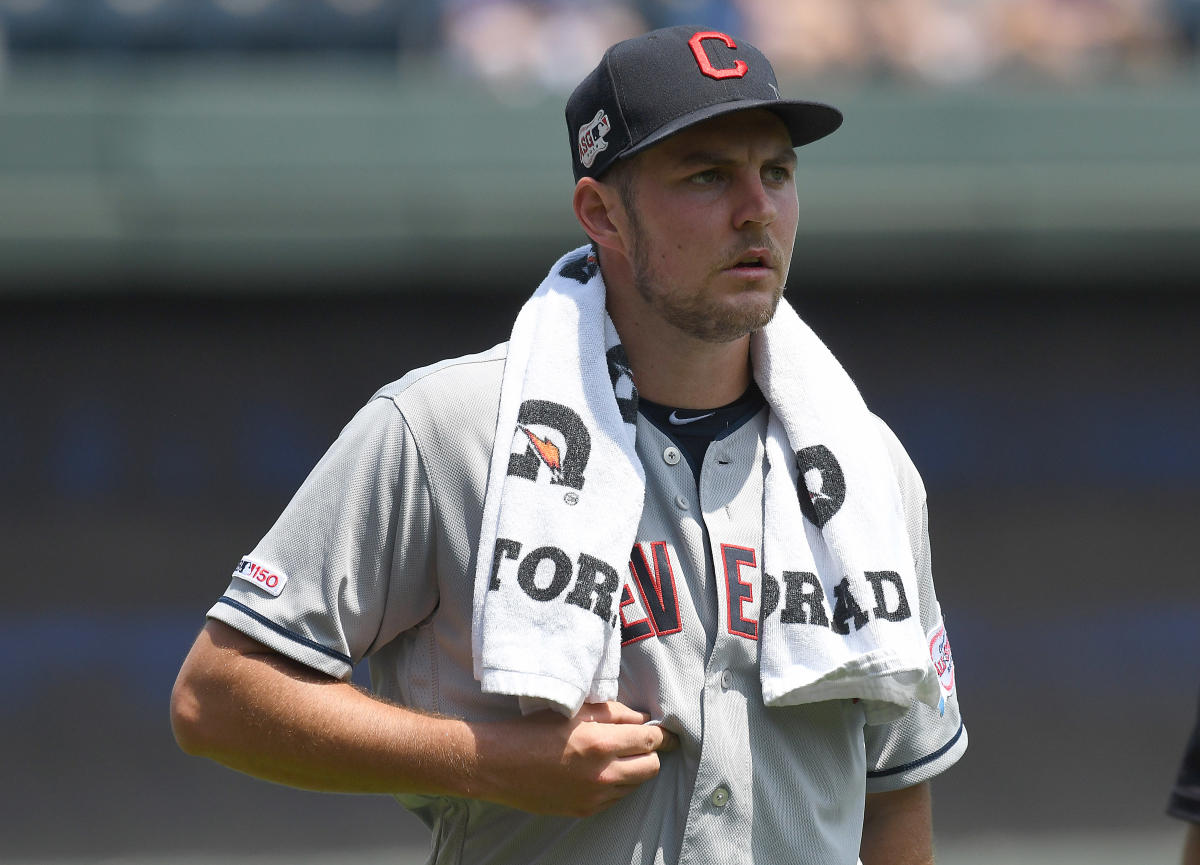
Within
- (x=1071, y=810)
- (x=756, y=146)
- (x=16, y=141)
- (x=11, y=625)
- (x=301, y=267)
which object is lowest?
(x=1071, y=810)

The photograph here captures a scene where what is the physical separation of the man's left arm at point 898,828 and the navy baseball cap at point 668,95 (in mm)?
988

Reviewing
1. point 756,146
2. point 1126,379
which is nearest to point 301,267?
point 1126,379

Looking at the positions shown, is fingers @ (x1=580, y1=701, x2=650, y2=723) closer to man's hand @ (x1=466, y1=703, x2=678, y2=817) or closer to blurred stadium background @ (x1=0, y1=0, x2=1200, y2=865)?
man's hand @ (x1=466, y1=703, x2=678, y2=817)

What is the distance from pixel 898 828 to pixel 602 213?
3.32 ft

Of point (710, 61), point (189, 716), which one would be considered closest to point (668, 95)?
point (710, 61)

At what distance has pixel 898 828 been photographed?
2.20 meters

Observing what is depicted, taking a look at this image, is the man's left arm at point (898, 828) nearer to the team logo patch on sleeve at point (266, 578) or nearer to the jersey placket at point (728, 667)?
the jersey placket at point (728, 667)

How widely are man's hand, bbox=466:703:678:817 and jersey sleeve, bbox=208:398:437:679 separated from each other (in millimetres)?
202

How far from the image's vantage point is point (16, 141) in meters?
5.25

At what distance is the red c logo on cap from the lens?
205cm

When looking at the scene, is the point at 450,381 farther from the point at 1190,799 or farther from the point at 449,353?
the point at 449,353

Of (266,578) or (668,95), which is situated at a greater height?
(668,95)

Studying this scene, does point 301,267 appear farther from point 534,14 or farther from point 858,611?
point 858,611

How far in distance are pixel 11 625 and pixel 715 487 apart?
4.05 m
